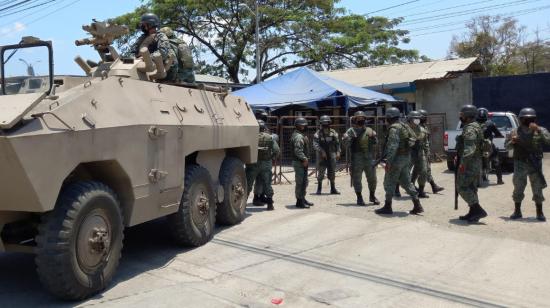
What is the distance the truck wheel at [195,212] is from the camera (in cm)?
673

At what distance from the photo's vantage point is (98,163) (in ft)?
17.6

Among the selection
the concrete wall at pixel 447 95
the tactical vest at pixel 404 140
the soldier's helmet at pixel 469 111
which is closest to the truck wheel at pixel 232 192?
the tactical vest at pixel 404 140

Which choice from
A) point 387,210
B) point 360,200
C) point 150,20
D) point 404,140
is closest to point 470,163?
point 404,140

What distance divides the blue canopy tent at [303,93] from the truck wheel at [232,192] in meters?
9.28

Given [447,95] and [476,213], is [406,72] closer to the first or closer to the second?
[447,95]

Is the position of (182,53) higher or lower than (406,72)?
lower

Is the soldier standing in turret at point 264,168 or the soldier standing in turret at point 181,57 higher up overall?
the soldier standing in turret at point 181,57

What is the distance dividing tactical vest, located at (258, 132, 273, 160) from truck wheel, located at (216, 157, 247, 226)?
125 centimetres

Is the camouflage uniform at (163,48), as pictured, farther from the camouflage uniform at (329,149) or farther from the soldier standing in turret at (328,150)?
the camouflage uniform at (329,149)

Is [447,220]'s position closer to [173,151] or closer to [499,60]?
[173,151]

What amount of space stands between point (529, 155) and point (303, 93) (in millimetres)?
10697

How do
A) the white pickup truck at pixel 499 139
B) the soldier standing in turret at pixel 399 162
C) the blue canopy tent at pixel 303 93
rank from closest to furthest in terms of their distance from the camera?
the soldier standing in turret at pixel 399 162
the white pickup truck at pixel 499 139
the blue canopy tent at pixel 303 93

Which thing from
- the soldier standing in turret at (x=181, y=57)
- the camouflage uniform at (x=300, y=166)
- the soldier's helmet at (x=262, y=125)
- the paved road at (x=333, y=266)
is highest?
the soldier standing in turret at (x=181, y=57)

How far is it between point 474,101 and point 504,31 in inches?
891
